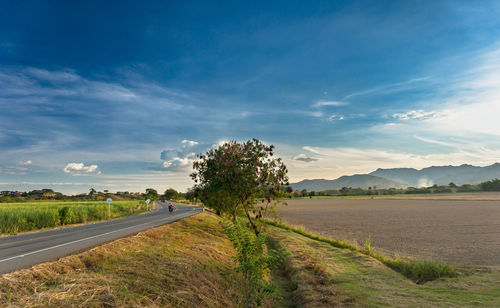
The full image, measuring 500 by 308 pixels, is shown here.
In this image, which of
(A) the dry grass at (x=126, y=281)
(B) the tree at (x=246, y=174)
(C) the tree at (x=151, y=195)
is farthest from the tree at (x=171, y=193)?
(A) the dry grass at (x=126, y=281)

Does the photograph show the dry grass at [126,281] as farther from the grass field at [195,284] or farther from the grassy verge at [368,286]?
the grassy verge at [368,286]

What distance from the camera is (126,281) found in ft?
22.1

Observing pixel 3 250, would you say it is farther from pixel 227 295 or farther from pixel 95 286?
pixel 227 295

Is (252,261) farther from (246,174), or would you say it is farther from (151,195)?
(151,195)

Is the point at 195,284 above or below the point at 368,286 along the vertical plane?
above

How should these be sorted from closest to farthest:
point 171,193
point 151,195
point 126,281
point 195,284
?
1. point 126,281
2. point 195,284
3. point 151,195
4. point 171,193

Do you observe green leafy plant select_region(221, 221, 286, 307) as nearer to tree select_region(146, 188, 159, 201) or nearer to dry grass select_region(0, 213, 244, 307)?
dry grass select_region(0, 213, 244, 307)

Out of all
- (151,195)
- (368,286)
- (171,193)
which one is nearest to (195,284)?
(368,286)

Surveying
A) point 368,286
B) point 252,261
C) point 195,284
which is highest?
point 252,261

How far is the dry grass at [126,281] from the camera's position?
5441 millimetres

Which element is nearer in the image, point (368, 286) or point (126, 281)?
point (126, 281)

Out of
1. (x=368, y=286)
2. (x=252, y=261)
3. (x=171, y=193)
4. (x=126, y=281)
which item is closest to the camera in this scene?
(x=126, y=281)

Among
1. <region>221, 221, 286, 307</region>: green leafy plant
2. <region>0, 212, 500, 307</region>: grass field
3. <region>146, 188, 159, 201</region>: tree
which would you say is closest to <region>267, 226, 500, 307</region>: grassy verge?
<region>0, 212, 500, 307</region>: grass field

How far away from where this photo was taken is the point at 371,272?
11.3 m
